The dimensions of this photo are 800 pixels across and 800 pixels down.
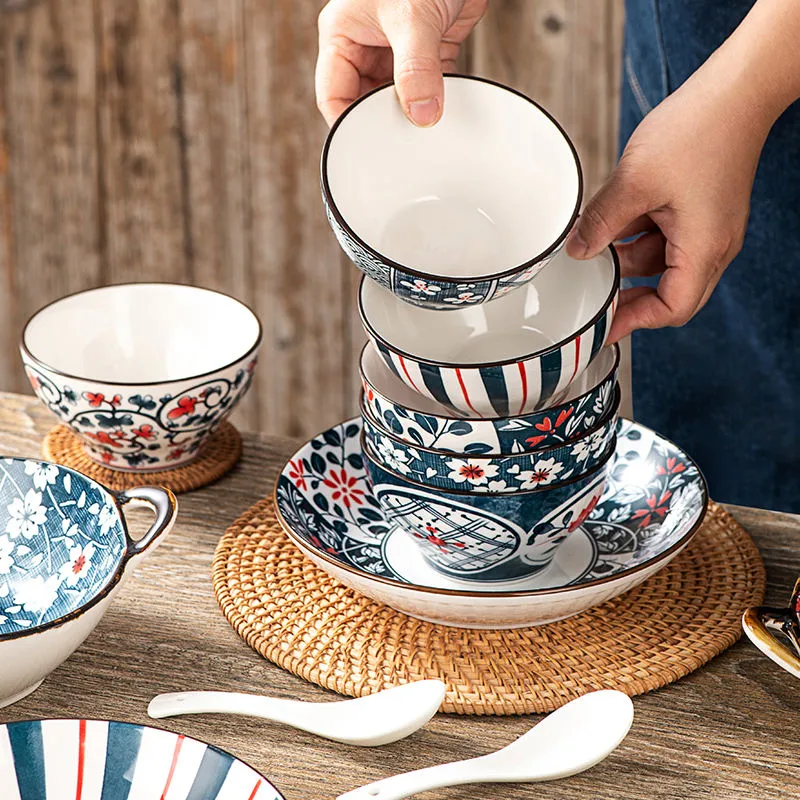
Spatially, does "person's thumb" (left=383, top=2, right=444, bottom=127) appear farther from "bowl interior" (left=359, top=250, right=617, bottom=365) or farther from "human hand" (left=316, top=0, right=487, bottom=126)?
"bowl interior" (left=359, top=250, right=617, bottom=365)

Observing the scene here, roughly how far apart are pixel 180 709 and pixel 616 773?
0.25 m

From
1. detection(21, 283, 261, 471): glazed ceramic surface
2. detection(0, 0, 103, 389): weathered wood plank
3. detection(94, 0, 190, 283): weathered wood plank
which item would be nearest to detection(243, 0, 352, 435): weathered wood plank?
detection(94, 0, 190, 283): weathered wood plank

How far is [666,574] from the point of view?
2.65ft

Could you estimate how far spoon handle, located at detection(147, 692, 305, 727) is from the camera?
65 centimetres

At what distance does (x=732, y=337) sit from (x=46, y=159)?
1372 mm

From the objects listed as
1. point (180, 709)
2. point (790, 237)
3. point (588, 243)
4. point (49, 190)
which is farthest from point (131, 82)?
point (180, 709)

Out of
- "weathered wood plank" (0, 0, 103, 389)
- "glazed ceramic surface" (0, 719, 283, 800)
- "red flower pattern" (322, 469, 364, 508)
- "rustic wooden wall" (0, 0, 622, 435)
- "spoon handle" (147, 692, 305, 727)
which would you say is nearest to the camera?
"glazed ceramic surface" (0, 719, 283, 800)

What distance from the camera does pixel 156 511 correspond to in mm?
716

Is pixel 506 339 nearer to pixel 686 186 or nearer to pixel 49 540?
pixel 686 186

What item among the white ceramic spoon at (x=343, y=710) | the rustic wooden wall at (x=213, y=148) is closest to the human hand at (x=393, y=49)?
the white ceramic spoon at (x=343, y=710)

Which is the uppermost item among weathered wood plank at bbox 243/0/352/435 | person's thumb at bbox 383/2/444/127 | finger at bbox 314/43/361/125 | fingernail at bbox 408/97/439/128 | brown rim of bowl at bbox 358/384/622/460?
person's thumb at bbox 383/2/444/127

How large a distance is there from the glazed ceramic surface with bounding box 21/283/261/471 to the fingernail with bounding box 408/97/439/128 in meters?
0.29

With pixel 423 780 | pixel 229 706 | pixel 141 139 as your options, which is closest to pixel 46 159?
pixel 141 139

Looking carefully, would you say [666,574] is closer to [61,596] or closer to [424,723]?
[424,723]
